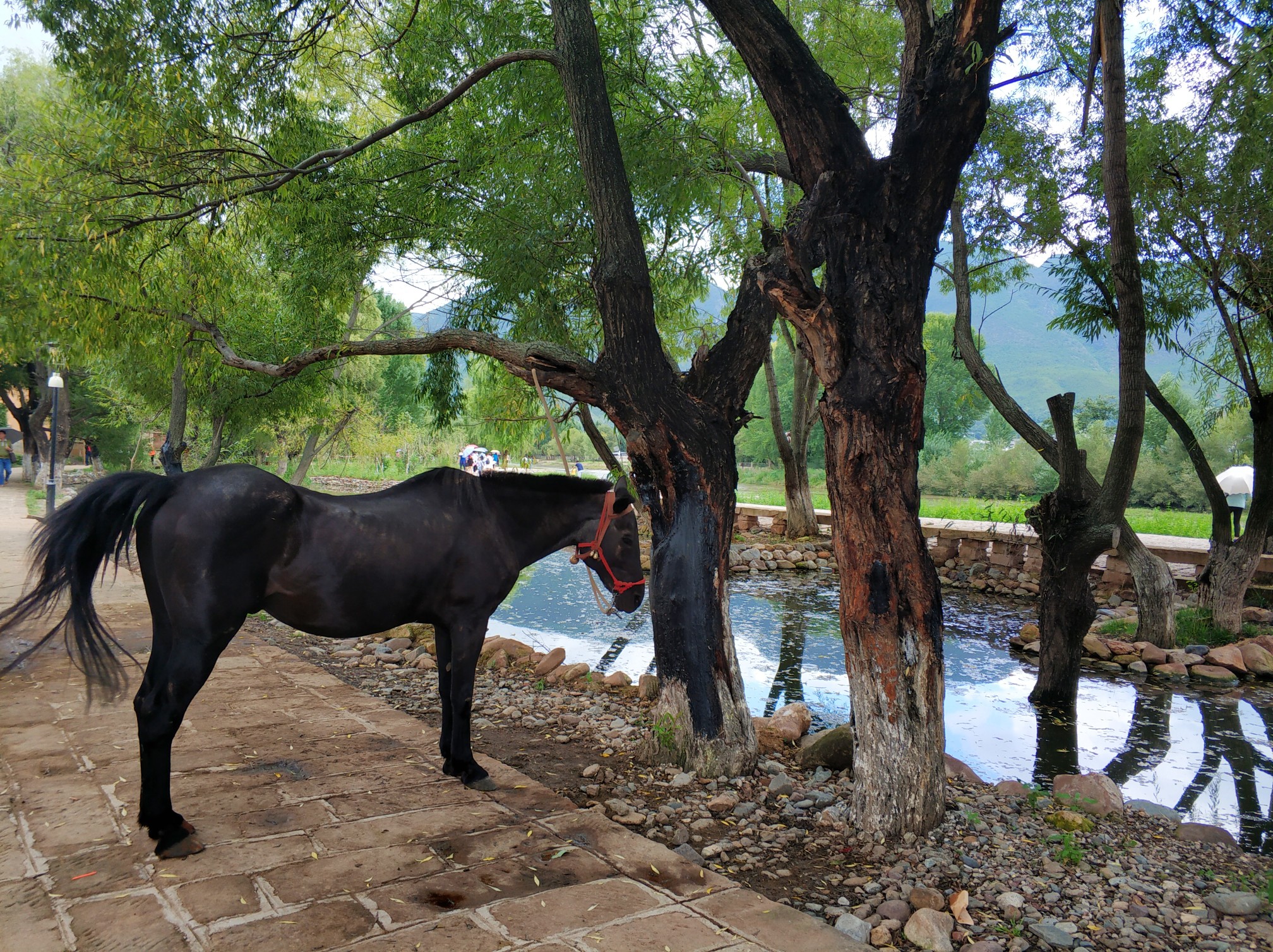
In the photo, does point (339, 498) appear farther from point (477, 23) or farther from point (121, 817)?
point (477, 23)

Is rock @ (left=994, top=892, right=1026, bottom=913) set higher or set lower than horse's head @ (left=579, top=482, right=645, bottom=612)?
lower

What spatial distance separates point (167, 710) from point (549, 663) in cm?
379

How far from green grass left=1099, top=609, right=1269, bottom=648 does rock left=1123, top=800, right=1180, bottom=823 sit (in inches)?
217

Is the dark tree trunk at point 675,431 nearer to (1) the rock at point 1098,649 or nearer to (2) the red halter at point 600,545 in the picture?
(2) the red halter at point 600,545

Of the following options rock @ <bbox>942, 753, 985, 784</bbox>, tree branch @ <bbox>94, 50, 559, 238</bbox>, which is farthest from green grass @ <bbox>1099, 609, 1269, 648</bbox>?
tree branch @ <bbox>94, 50, 559, 238</bbox>

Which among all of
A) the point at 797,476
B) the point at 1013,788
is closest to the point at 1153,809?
the point at 1013,788

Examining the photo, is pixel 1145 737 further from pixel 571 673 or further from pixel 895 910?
pixel 895 910

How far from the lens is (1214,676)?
8.27 metres

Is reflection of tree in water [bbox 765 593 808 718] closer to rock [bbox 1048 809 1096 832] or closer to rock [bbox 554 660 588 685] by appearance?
rock [bbox 554 660 588 685]

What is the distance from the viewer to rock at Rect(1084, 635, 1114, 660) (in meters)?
9.09

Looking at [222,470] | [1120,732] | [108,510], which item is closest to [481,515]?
[222,470]

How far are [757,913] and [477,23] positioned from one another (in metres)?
7.14

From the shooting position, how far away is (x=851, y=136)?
3932mm

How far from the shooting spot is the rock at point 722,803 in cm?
396
